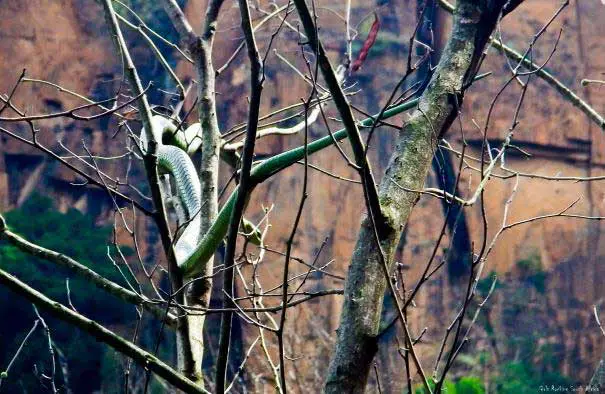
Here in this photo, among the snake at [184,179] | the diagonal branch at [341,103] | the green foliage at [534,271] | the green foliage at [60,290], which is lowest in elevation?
the diagonal branch at [341,103]

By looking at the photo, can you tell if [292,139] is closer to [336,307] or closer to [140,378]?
[336,307]

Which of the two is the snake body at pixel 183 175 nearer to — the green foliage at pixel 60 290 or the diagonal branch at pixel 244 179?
the diagonal branch at pixel 244 179

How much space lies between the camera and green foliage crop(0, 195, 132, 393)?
10367 millimetres

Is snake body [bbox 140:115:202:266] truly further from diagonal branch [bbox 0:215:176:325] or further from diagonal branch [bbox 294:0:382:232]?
diagonal branch [bbox 294:0:382:232]

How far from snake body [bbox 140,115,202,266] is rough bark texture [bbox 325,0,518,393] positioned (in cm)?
67

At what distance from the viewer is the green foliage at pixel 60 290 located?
34.0ft

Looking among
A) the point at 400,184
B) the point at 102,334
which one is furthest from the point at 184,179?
the point at 102,334

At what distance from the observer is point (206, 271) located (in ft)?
8.25

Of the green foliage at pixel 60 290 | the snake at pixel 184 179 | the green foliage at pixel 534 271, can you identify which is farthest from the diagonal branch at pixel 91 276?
the green foliage at pixel 534 271

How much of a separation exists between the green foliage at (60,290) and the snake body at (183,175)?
24.5 ft

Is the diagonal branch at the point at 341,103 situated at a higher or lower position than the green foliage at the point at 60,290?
lower

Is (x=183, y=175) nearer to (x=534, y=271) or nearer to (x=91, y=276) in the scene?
(x=91, y=276)

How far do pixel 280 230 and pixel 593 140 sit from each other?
418 cm

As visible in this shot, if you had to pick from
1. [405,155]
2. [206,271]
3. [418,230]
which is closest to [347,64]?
[206,271]
